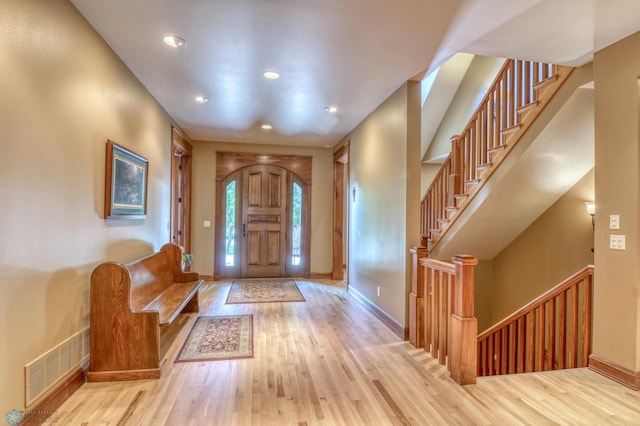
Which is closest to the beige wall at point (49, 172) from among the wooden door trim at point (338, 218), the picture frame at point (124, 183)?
the picture frame at point (124, 183)

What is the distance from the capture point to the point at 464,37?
7.86ft

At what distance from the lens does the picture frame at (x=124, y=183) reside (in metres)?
2.66

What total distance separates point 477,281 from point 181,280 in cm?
410

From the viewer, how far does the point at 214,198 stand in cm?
630

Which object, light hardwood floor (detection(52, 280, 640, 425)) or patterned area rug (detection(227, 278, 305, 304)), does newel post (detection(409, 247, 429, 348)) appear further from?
patterned area rug (detection(227, 278, 305, 304))

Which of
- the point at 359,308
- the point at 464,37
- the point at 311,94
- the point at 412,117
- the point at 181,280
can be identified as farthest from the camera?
the point at 359,308

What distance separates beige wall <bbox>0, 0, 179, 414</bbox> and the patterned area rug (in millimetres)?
2364

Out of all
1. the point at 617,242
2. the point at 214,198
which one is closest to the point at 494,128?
the point at 617,242

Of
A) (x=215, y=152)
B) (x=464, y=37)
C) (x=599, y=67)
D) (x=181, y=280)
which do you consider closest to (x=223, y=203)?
(x=215, y=152)

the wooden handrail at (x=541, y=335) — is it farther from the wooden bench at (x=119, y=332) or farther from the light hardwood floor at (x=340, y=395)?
the wooden bench at (x=119, y=332)

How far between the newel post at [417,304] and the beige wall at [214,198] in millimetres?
3504

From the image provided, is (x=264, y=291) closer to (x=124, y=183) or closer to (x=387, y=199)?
(x=387, y=199)

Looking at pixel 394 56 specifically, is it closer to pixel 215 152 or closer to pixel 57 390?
pixel 57 390

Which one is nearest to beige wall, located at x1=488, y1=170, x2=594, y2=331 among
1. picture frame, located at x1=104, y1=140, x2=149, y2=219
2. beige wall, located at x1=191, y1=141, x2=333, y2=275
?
beige wall, located at x1=191, y1=141, x2=333, y2=275
